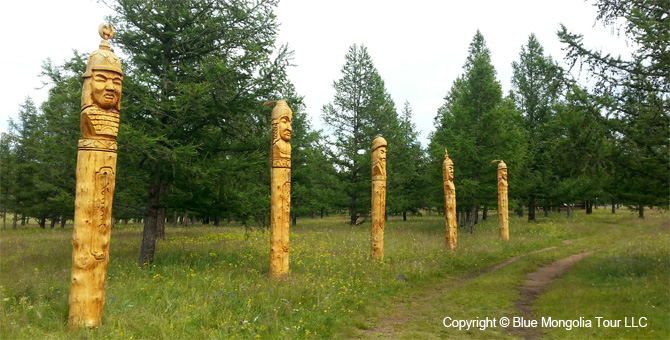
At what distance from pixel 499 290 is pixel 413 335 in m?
4.35

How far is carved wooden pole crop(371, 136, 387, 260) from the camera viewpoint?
12.5 meters

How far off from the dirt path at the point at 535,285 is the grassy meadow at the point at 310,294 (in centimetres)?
23

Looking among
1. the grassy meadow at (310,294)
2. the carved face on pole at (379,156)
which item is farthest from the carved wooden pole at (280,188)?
the carved face on pole at (379,156)

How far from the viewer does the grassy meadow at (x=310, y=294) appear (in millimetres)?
5688

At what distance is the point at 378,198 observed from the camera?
42.5 feet

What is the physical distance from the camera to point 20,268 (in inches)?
387

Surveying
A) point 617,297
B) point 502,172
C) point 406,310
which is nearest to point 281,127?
point 406,310

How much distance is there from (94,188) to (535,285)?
10.7 meters

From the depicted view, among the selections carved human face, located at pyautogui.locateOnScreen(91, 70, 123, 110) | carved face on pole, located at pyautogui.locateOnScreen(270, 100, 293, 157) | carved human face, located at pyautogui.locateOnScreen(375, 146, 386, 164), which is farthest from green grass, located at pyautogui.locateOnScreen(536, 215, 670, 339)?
carved human face, located at pyautogui.locateOnScreen(91, 70, 123, 110)

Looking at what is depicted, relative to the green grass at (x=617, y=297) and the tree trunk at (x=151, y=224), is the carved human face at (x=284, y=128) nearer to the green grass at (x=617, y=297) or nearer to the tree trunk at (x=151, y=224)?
the tree trunk at (x=151, y=224)

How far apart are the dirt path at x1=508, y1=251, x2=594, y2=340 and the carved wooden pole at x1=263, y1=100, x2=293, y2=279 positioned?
204 inches

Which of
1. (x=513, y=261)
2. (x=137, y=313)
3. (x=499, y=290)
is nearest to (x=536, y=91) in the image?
(x=513, y=261)

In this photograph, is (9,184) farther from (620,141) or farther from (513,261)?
(620,141)

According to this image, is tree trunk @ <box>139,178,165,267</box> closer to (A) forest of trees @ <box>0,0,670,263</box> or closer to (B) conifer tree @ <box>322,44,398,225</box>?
(A) forest of trees @ <box>0,0,670,263</box>
